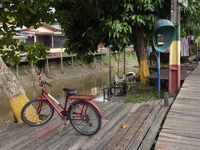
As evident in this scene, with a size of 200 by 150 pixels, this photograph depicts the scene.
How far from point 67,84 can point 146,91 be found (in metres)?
10.6

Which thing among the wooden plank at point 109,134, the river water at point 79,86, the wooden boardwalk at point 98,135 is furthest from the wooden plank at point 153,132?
the river water at point 79,86

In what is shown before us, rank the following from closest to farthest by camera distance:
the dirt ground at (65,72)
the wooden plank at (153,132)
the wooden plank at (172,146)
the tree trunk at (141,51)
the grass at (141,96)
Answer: the wooden plank at (172,146)
the wooden plank at (153,132)
the grass at (141,96)
the tree trunk at (141,51)
the dirt ground at (65,72)

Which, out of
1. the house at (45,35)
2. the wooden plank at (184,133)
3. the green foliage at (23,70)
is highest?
the house at (45,35)

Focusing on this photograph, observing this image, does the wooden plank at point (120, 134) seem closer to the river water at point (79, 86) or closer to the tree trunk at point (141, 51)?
the tree trunk at point (141, 51)

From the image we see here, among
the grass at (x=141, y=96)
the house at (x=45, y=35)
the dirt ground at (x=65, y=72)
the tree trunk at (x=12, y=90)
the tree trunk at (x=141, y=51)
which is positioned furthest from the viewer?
the house at (x=45, y=35)

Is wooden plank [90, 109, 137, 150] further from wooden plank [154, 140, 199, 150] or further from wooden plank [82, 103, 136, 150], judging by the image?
wooden plank [154, 140, 199, 150]

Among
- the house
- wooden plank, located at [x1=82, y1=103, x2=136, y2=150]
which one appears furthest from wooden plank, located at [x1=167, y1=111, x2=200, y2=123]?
the house

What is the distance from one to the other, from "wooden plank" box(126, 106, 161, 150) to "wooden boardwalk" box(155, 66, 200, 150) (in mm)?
298

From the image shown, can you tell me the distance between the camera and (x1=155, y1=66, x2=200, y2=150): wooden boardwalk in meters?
2.98

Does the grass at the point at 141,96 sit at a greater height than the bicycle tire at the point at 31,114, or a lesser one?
lesser

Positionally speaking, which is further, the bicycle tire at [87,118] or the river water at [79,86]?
the river water at [79,86]

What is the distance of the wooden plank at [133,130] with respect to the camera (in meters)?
3.18

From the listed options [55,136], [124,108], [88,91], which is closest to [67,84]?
[88,91]

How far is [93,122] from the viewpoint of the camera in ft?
11.7
